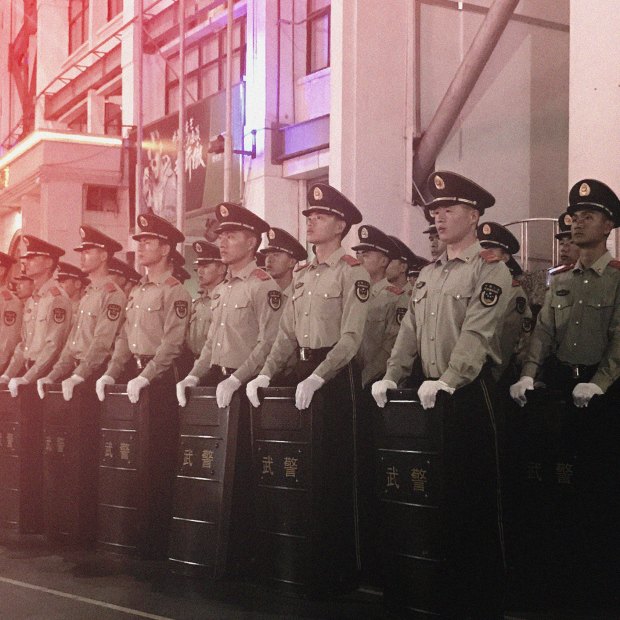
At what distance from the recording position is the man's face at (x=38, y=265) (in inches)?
361

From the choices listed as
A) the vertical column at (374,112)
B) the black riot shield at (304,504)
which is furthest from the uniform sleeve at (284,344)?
the vertical column at (374,112)

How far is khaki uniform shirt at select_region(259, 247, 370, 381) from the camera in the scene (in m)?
6.12

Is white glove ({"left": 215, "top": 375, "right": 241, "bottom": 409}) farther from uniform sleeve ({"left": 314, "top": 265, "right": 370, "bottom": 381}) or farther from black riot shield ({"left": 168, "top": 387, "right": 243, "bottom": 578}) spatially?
uniform sleeve ({"left": 314, "top": 265, "right": 370, "bottom": 381})

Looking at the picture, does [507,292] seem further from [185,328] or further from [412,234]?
[412,234]

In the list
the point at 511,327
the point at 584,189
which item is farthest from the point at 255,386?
the point at 584,189

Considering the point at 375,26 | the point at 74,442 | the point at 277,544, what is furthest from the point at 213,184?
the point at 277,544

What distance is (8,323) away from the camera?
998 centimetres

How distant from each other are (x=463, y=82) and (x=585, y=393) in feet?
21.8

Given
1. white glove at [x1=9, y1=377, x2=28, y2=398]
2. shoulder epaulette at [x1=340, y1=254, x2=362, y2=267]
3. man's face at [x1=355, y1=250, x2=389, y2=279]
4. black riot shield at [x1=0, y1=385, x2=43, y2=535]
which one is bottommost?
black riot shield at [x1=0, y1=385, x2=43, y2=535]

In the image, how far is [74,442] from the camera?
7.90 meters

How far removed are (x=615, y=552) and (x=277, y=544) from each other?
6.11ft

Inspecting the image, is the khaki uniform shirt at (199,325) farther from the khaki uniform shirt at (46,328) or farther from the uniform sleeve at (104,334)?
the khaki uniform shirt at (46,328)

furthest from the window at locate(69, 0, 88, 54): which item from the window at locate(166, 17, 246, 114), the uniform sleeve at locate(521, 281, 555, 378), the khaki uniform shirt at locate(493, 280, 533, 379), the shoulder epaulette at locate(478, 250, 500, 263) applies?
the shoulder epaulette at locate(478, 250, 500, 263)

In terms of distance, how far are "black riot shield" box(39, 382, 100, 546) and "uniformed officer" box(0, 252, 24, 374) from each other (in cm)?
185
